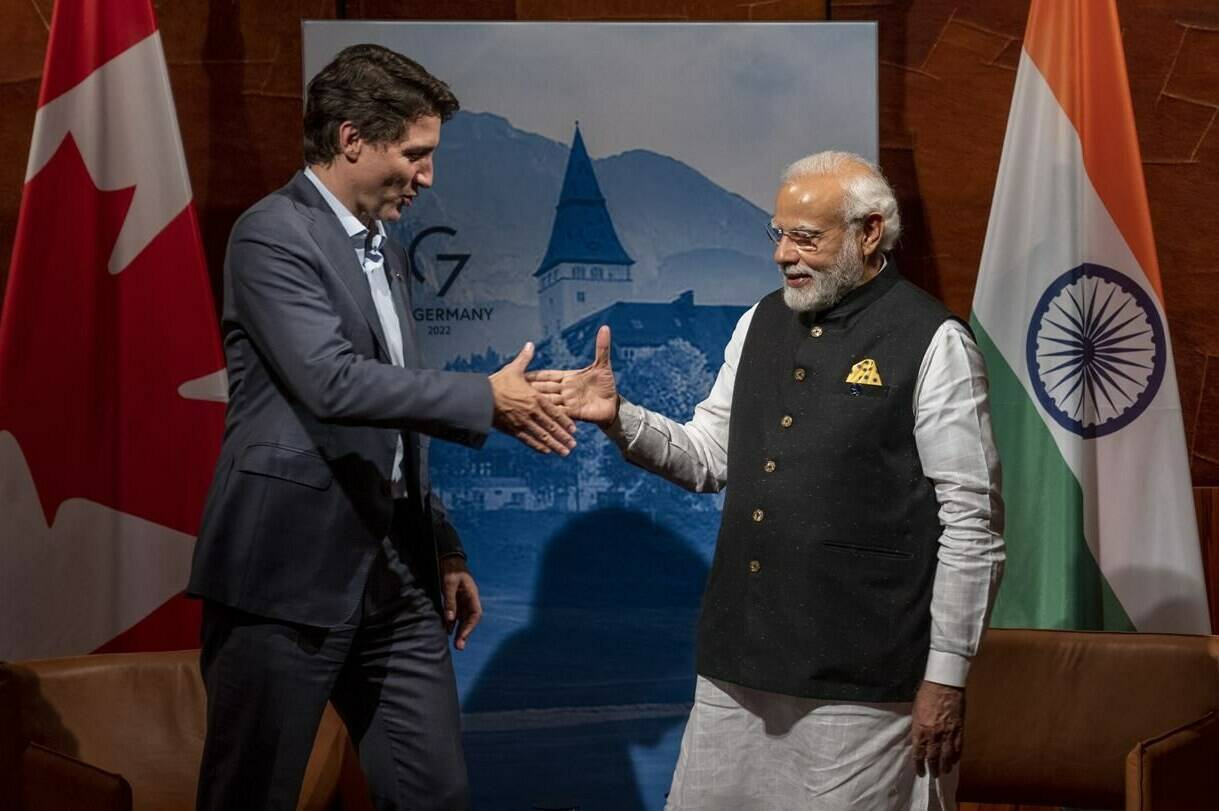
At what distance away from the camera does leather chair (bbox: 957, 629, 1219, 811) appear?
3.30 meters

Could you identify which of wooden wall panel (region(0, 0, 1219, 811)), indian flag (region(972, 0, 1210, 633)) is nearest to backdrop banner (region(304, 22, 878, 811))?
wooden wall panel (region(0, 0, 1219, 811))

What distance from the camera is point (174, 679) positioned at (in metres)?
3.21

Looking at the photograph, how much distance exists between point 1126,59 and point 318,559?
2.84 meters

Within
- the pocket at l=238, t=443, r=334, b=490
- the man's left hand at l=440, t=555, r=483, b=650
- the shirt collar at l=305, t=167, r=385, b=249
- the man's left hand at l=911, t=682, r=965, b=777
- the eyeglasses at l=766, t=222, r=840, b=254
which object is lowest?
the man's left hand at l=911, t=682, r=965, b=777

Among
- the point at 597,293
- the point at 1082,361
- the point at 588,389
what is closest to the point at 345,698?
the point at 588,389

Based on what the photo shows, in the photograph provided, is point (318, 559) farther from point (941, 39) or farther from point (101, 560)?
point (941, 39)

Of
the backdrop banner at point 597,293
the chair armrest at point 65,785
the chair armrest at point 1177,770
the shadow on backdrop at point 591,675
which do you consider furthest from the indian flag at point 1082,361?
the chair armrest at point 65,785

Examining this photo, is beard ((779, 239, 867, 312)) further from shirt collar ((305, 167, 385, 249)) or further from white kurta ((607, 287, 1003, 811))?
shirt collar ((305, 167, 385, 249))

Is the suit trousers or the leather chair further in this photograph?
the leather chair

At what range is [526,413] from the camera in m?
2.48

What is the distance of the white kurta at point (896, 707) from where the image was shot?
239 centimetres

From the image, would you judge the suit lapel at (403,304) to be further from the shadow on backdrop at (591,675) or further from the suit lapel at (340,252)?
the shadow on backdrop at (591,675)

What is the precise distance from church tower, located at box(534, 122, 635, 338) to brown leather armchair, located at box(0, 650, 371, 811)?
3.99 feet

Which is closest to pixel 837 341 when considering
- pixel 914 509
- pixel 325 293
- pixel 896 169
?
pixel 914 509
